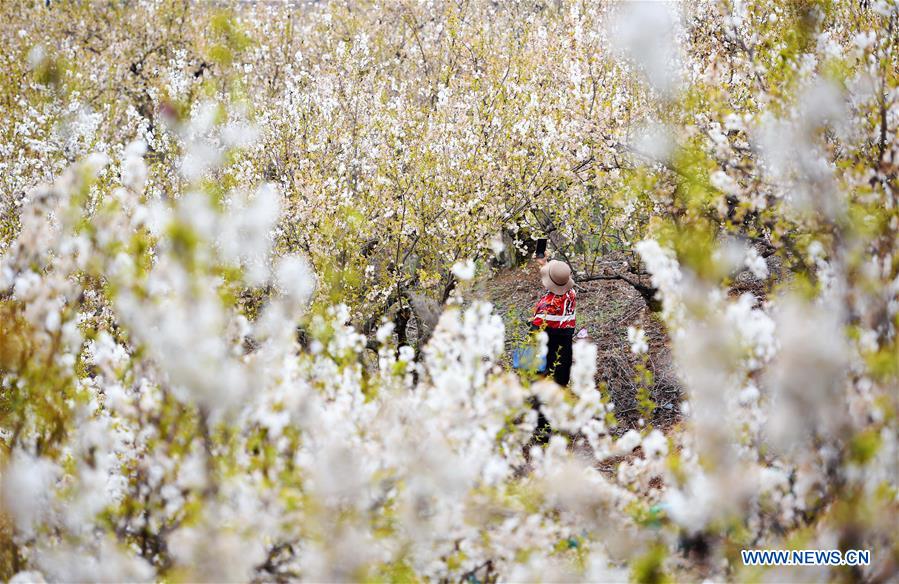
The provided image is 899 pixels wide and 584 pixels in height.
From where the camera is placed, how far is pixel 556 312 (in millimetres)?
8742

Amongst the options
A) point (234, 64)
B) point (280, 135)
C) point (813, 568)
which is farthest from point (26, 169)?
point (813, 568)

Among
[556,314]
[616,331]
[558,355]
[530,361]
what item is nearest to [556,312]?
[556,314]

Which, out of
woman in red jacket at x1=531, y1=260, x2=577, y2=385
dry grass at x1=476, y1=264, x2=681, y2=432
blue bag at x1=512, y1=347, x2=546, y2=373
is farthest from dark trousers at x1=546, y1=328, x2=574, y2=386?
dry grass at x1=476, y1=264, x2=681, y2=432

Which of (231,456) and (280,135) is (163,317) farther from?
(280,135)

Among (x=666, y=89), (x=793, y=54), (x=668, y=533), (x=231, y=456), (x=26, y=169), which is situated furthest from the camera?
(x=26, y=169)

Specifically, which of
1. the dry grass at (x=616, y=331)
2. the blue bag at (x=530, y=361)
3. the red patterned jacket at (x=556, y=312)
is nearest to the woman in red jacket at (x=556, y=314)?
the red patterned jacket at (x=556, y=312)

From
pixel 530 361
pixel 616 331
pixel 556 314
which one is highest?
pixel 616 331

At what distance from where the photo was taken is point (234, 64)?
20453mm

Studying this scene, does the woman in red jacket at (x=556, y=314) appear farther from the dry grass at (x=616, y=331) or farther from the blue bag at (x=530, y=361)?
the dry grass at (x=616, y=331)

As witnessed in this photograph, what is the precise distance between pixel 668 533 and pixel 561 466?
64 cm

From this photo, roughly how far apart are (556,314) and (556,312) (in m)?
0.02

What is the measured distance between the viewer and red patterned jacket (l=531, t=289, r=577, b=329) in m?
8.72

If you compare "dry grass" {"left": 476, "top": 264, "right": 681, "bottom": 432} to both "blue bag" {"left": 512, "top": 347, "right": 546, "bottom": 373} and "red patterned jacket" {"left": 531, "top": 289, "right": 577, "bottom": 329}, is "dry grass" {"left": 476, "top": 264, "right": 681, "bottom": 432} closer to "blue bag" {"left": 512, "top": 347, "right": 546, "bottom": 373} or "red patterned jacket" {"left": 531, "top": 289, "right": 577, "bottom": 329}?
"red patterned jacket" {"left": 531, "top": 289, "right": 577, "bottom": 329}

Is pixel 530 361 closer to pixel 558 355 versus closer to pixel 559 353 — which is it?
pixel 558 355
